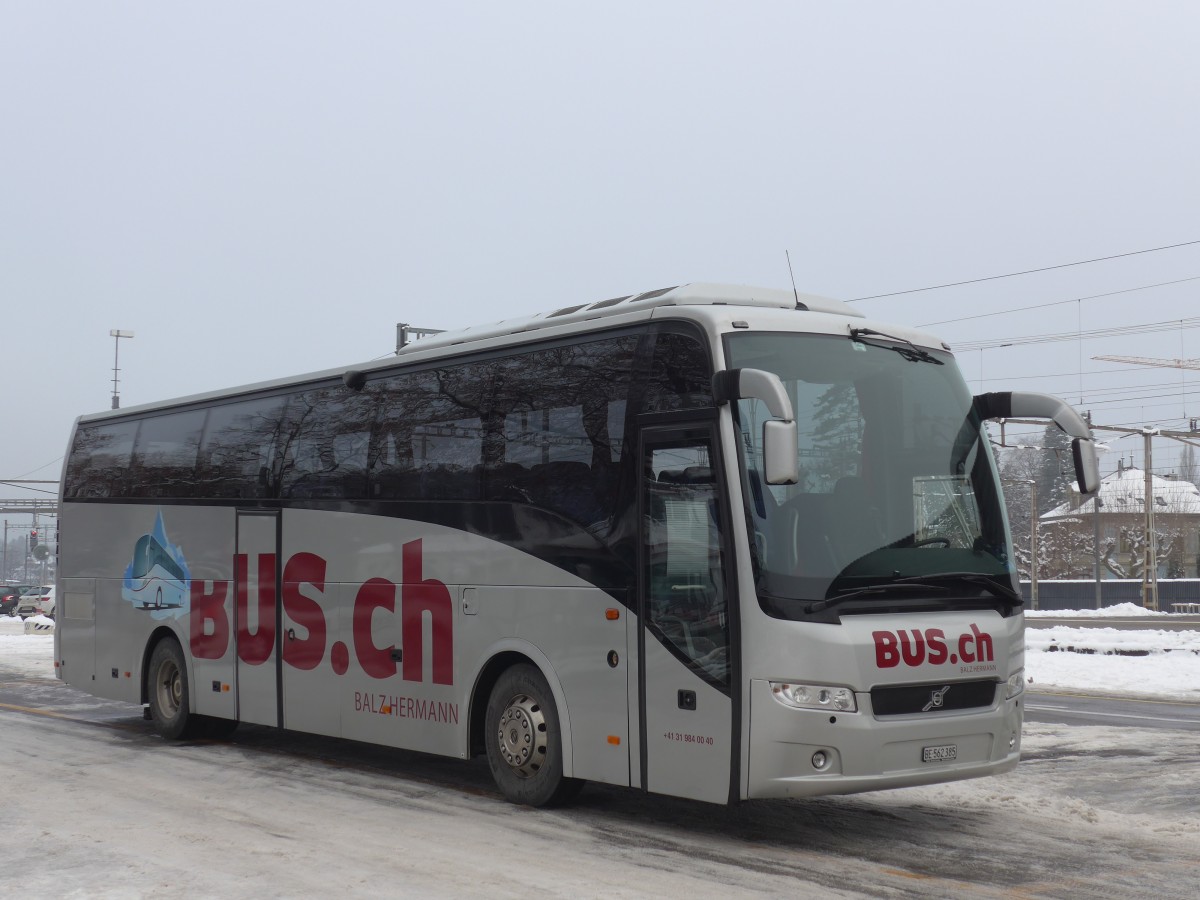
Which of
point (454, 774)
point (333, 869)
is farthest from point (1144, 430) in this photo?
point (333, 869)

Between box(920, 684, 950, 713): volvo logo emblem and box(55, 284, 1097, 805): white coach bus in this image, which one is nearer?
box(55, 284, 1097, 805): white coach bus

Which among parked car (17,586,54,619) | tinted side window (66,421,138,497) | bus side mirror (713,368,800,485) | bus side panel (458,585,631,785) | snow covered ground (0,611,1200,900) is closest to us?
snow covered ground (0,611,1200,900)

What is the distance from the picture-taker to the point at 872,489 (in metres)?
8.34

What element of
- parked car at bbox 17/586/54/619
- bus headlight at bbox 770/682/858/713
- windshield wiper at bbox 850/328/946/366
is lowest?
parked car at bbox 17/586/54/619

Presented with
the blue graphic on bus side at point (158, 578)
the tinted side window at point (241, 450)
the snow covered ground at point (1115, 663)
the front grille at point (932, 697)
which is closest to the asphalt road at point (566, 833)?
the front grille at point (932, 697)

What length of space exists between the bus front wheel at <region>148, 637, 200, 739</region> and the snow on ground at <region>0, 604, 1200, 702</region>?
9.15m

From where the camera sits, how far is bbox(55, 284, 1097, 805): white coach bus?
7980 millimetres

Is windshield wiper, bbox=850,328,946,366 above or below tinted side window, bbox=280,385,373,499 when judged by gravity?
above

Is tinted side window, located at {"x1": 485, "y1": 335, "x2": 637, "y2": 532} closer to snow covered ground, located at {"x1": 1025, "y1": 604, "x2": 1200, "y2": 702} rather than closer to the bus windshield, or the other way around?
the bus windshield

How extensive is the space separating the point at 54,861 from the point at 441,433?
14.3ft

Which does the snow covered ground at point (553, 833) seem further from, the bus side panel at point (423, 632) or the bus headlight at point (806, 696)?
the bus headlight at point (806, 696)

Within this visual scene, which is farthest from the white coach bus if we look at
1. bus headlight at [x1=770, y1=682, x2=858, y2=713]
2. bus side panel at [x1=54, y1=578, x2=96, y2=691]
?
bus side panel at [x1=54, y1=578, x2=96, y2=691]

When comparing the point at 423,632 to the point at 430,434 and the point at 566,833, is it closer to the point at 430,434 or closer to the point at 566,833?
the point at 430,434

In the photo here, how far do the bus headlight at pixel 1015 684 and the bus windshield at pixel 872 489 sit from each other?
441 millimetres
